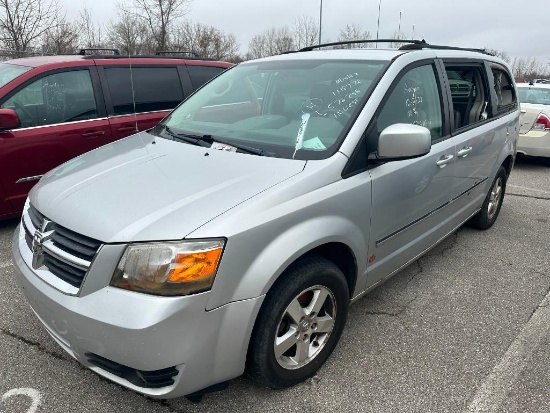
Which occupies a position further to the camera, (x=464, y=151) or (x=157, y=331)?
(x=464, y=151)

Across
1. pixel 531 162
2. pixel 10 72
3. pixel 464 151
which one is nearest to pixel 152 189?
pixel 464 151

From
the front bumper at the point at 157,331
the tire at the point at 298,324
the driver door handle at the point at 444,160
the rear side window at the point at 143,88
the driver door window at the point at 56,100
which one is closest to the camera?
the front bumper at the point at 157,331

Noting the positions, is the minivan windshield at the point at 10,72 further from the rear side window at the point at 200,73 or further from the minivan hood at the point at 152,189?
the minivan hood at the point at 152,189

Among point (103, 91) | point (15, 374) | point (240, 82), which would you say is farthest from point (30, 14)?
point (15, 374)

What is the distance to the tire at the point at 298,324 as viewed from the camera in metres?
2.03

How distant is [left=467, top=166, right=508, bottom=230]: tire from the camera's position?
445 cm

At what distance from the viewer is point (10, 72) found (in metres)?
4.38

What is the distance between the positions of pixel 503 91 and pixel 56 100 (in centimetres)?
458

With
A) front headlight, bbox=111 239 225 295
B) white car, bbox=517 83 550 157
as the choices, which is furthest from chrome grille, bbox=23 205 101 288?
white car, bbox=517 83 550 157

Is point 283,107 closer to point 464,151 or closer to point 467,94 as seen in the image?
point 464,151

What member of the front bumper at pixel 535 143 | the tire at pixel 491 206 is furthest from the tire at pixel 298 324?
the front bumper at pixel 535 143

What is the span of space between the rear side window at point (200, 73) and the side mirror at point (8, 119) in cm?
221

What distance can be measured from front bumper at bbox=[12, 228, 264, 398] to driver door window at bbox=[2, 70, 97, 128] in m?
2.89

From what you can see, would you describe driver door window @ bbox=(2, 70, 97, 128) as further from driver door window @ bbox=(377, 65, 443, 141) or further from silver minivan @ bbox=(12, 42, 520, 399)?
driver door window @ bbox=(377, 65, 443, 141)
